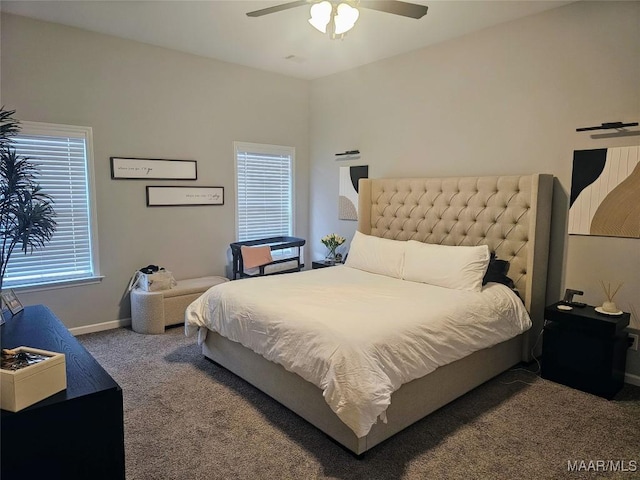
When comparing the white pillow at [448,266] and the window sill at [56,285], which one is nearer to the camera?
the white pillow at [448,266]

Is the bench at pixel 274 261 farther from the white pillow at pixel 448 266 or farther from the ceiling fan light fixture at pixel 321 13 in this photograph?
the ceiling fan light fixture at pixel 321 13

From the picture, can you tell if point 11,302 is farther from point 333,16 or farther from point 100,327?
point 333,16

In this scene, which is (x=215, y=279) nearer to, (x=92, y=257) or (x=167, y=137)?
(x=92, y=257)

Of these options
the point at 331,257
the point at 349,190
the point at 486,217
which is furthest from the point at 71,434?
the point at 349,190

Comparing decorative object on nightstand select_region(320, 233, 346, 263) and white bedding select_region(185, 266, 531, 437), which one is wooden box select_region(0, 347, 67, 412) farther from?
decorative object on nightstand select_region(320, 233, 346, 263)

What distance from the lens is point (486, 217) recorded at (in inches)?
146

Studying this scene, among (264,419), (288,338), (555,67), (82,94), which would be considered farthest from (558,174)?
(82,94)

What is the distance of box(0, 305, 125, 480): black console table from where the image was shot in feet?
4.44

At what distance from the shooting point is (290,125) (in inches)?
Result: 221

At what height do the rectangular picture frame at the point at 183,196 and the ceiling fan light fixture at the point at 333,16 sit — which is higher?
the ceiling fan light fixture at the point at 333,16

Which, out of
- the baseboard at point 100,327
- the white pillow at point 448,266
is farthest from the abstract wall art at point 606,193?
the baseboard at point 100,327

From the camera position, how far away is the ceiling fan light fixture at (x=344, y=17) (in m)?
2.50

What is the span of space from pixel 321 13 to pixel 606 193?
2.56 m

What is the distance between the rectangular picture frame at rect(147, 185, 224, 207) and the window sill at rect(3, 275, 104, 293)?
0.97 meters
